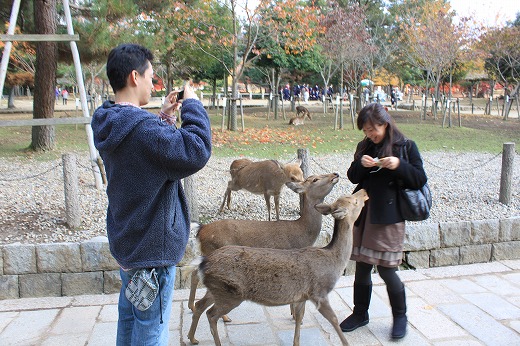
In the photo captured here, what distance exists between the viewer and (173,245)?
2.08m

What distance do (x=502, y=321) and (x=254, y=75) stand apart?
105 feet

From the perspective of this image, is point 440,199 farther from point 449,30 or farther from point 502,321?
point 449,30

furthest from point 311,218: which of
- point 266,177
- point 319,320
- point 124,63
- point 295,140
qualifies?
point 295,140

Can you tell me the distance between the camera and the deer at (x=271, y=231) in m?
3.85

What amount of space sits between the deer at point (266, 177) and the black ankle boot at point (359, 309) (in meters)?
2.06

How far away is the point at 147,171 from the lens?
197 cm

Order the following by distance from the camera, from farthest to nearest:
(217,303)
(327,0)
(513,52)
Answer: (327,0)
(513,52)
(217,303)

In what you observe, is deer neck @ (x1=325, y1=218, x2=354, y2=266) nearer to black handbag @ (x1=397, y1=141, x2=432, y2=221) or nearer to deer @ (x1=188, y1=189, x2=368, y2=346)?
deer @ (x1=188, y1=189, x2=368, y2=346)

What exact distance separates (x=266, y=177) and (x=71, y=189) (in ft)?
7.22

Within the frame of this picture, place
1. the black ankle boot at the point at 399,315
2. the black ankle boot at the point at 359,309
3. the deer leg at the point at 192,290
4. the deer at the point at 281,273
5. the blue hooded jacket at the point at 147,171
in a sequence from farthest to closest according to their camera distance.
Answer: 1. the deer leg at the point at 192,290
2. the black ankle boot at the point at 359,309
3. the black ankle boot at the point at 399,315
4. the deer at the point at 281,273
5. the blue hooded jacket at the point at 147,171

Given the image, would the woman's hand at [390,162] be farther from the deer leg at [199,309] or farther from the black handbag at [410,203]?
the deer leg at [199,309]

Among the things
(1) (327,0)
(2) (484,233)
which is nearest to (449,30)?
(1) (327,0)

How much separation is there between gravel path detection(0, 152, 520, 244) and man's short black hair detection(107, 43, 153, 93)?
317 centimetres

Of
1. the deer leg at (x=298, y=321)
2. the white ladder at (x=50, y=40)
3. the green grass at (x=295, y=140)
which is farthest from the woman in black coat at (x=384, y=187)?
the green grass at (x=295, y=140)
